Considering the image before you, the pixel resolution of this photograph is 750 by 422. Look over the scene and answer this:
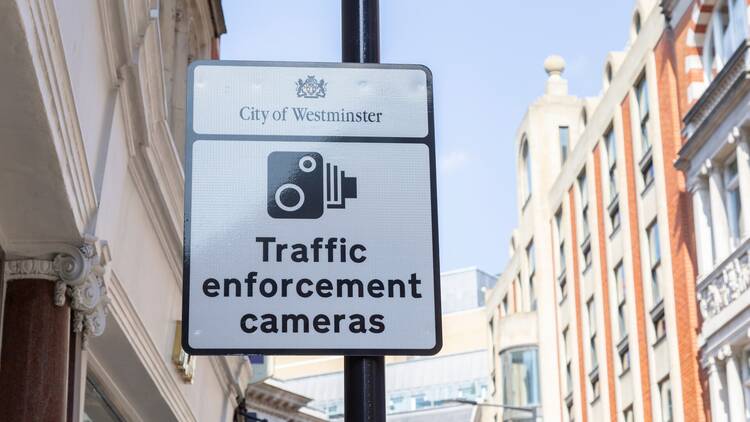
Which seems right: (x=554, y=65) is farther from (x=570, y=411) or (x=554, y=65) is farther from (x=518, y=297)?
(x=570, y=411)

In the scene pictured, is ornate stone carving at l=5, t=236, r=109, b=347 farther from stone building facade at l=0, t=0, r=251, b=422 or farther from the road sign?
the road sign

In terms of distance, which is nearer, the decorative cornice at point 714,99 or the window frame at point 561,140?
the decorative cornice at point 714,99

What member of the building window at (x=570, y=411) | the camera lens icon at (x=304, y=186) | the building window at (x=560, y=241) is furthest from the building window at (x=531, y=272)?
the camera lens icon at (x=304, y=186)

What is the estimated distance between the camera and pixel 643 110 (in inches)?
1469

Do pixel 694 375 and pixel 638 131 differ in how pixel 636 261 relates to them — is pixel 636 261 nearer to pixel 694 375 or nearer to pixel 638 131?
pixel 638 131

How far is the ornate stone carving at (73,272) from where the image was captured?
818cm

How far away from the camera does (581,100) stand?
51.4 meters

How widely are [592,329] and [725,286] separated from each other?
49.2 feet

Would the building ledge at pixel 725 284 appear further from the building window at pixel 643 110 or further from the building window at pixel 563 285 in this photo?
the building window at pixel 563 285

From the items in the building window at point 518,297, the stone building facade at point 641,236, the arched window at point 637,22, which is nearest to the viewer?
the stone building facade at point 641,236

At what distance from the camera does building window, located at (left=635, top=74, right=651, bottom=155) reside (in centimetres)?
3700

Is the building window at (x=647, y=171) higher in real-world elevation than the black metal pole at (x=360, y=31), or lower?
higher

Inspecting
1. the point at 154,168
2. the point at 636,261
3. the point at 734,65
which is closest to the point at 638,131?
the point at 636,261

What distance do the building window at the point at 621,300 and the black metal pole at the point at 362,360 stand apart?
34876 mm
